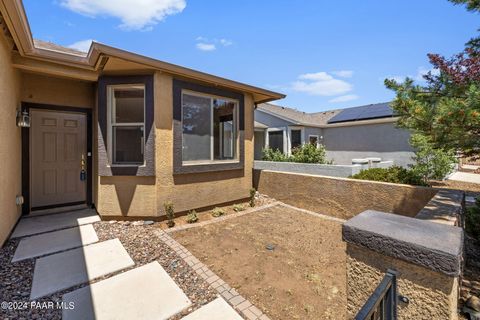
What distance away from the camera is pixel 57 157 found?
574 cm

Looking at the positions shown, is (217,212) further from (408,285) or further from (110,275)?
(408,285)

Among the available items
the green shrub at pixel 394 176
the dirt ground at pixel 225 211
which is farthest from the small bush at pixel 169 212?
the green shrub at pixel 394 176

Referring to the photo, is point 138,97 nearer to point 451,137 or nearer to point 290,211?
point 290,211

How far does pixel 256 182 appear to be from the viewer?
7984mm

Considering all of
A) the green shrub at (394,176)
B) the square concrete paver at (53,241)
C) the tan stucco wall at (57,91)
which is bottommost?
the square concrete paver at (53,241)

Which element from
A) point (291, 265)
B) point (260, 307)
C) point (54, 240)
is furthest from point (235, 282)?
point (54, 240)

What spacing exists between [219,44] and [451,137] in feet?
28.1

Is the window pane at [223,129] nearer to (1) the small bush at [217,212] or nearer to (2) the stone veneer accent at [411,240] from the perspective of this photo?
(1) the small bush at [217,212]

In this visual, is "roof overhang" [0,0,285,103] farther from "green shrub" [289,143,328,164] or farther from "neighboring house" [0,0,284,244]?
"green shrub" [289,143,328,164]

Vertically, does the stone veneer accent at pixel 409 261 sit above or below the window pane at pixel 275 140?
below

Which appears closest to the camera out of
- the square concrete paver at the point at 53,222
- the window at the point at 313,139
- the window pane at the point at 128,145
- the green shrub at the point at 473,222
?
the green shrub at the point at 473,222

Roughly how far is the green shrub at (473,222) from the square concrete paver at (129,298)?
5.21 meters

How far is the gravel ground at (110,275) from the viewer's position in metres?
2.43

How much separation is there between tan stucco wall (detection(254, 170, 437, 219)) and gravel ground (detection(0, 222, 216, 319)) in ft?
14.3
